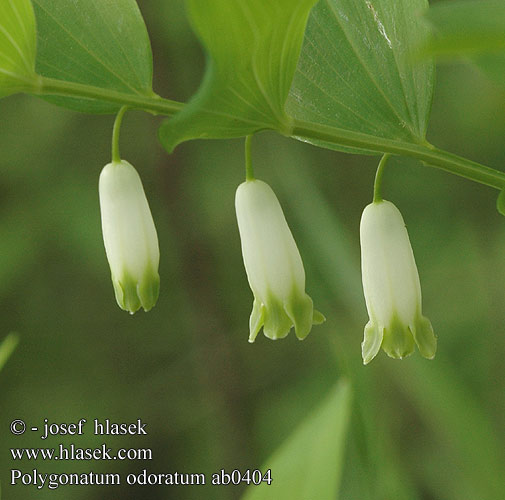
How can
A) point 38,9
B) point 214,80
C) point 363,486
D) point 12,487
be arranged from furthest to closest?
1. point 12,487
2. point 363,486
3. point 38,9
4. point 214,80

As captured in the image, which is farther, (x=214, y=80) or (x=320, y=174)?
(x=320, y=174)

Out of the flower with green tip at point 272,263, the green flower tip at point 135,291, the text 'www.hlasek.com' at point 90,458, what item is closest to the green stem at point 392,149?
the flower with green tip at point 272,263

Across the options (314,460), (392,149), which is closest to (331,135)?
(392,149)

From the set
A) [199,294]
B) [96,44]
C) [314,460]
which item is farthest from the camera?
[199,294]

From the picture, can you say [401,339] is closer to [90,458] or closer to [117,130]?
[117,130]

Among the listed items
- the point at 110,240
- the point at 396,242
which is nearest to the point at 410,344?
the point at 396,242

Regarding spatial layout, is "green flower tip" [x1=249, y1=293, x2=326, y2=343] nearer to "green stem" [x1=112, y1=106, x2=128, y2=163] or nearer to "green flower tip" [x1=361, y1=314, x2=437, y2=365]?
"green flower tip" [x1=361, y1=314, x2=437, y2=365]

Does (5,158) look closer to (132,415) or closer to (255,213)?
(132,415)
